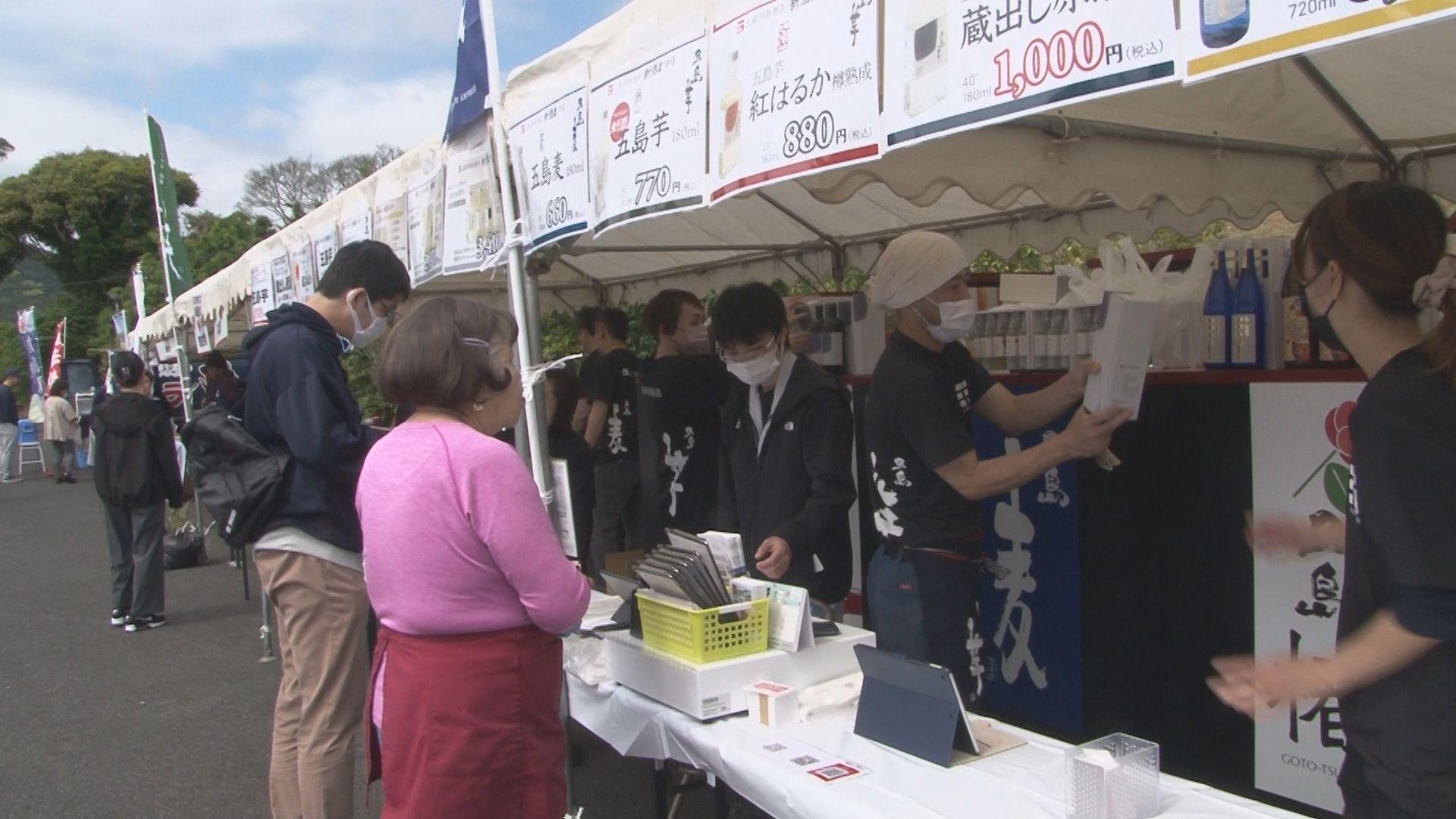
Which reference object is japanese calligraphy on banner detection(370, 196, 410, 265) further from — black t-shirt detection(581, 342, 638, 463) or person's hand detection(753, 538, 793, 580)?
person's hand detection(753, 538, 793, 580)

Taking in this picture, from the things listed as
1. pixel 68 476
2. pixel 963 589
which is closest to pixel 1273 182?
pixel 963 589

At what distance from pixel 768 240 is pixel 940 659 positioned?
408cm

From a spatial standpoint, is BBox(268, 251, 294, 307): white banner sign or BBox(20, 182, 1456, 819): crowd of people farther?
BBox(268, 251, 294, 307): white banner sign

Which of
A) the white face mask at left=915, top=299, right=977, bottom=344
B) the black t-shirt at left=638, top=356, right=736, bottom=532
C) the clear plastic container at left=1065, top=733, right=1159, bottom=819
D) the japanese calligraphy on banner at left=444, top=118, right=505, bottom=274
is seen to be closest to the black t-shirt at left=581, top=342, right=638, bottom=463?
the black t-shirt at left=638, top=356, right=736, bottom=532

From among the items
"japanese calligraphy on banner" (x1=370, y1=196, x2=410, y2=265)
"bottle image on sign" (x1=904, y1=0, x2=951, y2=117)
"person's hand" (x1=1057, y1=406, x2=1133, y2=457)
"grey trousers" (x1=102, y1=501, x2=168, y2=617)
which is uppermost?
"japanese calligraphy on banner" (x1=370, y1=196, x2=410, y2=265)

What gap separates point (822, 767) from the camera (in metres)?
1.86

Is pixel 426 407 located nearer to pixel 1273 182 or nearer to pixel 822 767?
pixel 822 767

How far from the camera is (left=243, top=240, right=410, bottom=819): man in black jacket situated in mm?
2672

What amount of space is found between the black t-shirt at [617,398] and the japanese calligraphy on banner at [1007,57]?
3.35 metres

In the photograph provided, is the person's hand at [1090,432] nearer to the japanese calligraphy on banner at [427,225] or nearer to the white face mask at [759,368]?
the white face mask at [759,368]

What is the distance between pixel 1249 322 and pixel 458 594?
2412 millimetres

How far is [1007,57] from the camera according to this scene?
5.61ft

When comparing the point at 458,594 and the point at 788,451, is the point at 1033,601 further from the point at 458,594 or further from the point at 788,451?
the point at 458,594

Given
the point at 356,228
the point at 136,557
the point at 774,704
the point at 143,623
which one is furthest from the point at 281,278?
the point at 774,704
